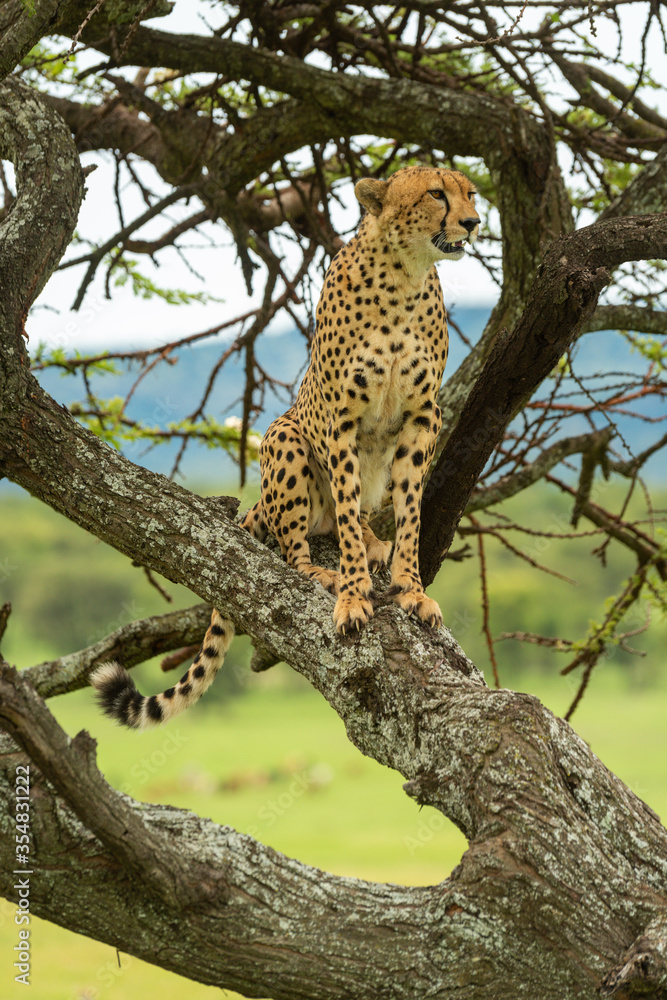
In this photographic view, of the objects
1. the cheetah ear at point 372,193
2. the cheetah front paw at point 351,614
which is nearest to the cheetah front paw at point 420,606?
the cheetah front paw at point 351,614

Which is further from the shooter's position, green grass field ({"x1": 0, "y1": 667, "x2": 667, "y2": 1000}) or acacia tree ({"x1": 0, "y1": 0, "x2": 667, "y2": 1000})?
green grass field ({"x1": 0, "y1": 667, "x2": 667, "y2": 1000})

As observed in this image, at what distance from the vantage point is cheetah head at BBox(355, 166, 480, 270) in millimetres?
2633

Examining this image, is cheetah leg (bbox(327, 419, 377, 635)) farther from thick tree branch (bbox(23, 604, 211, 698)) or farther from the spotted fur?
thick tree branch (bbox(23, 604, 211, 698))

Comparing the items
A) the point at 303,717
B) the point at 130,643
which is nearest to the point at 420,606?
the point at 130,643

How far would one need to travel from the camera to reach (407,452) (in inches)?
114

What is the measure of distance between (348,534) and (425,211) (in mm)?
948

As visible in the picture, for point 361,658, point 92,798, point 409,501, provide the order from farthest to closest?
point 409,501 → point 361,658 → point 92,798

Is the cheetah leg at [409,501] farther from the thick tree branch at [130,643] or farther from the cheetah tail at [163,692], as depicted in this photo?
the thick tree branch at [130,643]

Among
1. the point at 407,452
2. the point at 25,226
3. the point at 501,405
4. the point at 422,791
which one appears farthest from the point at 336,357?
the point at 422,791

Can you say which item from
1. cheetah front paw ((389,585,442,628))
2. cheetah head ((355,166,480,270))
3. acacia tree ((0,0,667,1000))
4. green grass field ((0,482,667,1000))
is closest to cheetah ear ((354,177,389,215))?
cheetah head ((355,166,480,270))

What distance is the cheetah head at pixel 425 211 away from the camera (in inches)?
104

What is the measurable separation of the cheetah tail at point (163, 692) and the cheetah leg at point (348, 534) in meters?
0.53

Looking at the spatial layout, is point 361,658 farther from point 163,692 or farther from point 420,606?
point 163,692

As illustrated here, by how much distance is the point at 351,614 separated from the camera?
2.40 meters
